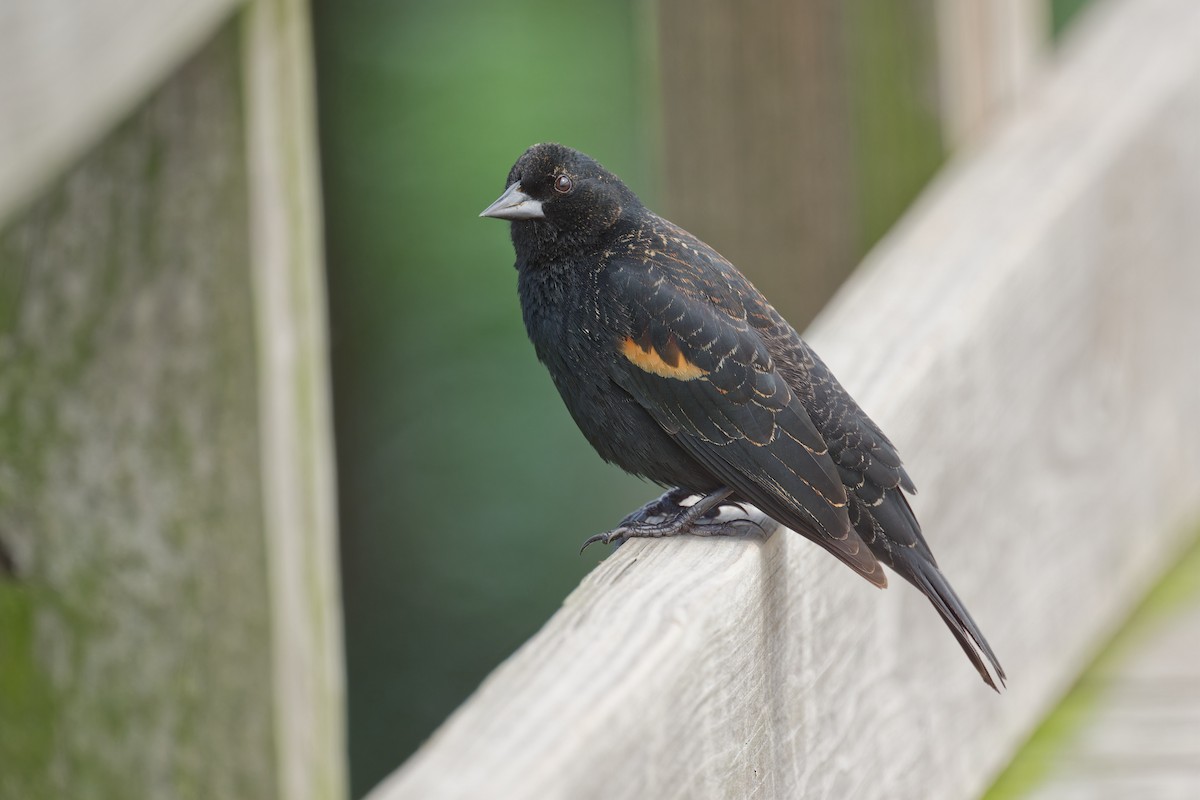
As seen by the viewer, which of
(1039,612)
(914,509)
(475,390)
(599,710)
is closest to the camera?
(599,710)

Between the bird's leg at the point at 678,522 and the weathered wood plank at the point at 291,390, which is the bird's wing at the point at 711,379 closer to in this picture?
the bird's leg at the point at 678,522

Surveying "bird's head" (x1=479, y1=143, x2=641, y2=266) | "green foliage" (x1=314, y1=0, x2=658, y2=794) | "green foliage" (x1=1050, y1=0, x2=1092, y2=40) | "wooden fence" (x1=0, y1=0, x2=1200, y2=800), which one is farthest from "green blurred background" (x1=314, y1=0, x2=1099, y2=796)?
"wooden fence" (x1=0, y1=0, x2=1200, y2=800)

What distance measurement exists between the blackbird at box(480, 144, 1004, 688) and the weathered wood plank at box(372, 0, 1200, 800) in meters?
0.08

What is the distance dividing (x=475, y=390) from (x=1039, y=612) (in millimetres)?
3128

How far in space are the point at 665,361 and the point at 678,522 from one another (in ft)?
1.45

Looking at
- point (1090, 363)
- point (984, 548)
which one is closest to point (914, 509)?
point (984, 548)

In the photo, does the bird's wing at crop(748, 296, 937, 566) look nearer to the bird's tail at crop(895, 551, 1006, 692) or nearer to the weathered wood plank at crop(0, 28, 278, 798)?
the bird's tail at crop(895, 551, 1006, 692)

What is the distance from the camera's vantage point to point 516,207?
3041 millimetres

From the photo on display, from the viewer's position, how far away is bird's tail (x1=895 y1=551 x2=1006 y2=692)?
7.91 feet

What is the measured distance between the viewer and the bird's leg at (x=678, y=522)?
7.68 ft

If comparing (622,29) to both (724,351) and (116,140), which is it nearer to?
(724,351)

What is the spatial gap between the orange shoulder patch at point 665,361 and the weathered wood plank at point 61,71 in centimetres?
126

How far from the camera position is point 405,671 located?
5395 millimetres

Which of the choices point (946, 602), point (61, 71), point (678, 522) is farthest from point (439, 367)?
point (61, 71)
